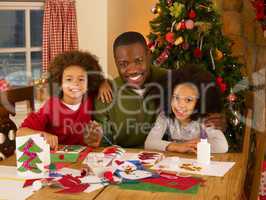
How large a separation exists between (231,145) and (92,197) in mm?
2424

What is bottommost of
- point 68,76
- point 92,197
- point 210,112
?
point 92,197

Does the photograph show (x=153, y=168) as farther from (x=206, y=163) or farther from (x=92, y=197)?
(x=92, y=197)

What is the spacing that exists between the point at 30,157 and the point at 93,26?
266 cm

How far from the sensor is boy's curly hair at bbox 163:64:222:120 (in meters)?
2.25

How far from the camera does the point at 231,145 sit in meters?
3.73

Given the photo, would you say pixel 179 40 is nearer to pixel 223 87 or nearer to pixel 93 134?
pixel 223 87

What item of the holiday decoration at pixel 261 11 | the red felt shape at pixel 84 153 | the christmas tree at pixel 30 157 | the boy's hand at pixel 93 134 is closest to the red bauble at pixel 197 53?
the holiday decoration at pixel 261 11

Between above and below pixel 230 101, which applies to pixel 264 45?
above

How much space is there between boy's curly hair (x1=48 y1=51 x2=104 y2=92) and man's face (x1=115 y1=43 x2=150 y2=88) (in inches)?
5.6

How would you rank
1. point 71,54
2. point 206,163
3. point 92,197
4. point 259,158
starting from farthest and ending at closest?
point 71,54 → point 206,163 → point 259,158 → point 92,197

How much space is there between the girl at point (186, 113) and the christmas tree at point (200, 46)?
4.05ft

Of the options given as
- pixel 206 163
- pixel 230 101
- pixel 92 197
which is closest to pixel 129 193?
pixel 92 197

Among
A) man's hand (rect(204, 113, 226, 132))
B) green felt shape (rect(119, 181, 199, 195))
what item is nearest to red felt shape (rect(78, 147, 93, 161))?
green felt shape (rect(119, 181, 199, 195))

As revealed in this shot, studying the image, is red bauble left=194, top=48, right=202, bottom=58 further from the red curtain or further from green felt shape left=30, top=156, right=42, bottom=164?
green felt shape left=30, top=156, right=42, bottom=164
